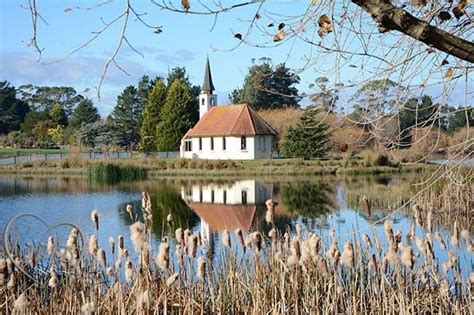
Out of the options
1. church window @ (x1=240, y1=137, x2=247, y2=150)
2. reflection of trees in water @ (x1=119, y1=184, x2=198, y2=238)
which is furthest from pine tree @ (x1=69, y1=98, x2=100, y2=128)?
reflection of trees in water @ (x1=119, y1=184, x2=198, y2=238)

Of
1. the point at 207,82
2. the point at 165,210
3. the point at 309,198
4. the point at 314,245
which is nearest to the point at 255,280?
the point at 314,245

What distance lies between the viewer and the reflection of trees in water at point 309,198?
16250mm

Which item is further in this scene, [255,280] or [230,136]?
[230,136]

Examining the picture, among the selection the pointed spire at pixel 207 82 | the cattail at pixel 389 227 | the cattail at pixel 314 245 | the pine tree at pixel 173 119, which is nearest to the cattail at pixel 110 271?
the cattail at pixel 314 245

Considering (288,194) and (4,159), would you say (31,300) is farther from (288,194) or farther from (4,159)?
(4,159)

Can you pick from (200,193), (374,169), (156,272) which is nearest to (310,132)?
(374,169)

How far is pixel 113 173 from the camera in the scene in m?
31.4

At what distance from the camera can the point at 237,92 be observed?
5944cm

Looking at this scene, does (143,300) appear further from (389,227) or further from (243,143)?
(243,143)

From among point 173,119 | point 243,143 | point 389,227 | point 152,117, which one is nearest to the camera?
point 389,227

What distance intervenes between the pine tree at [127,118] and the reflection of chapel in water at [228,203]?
2588 cm

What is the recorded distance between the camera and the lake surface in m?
12.5

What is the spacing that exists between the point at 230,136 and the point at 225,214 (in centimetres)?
2318

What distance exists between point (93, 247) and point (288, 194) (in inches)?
666
